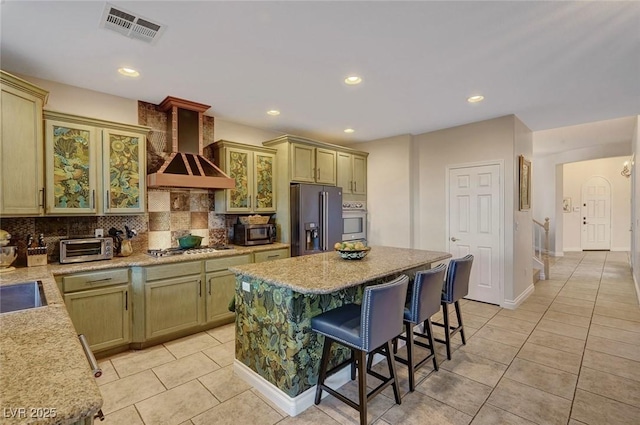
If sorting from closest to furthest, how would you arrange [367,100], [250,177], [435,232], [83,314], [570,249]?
[83,314], [367,100], [250,177], [435,232], [570,249]

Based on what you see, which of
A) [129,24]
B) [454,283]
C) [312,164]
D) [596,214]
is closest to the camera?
[129,24]

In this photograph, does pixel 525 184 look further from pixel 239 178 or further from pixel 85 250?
pixel 85 250

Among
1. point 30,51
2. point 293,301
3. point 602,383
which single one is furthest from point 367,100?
point 602,383

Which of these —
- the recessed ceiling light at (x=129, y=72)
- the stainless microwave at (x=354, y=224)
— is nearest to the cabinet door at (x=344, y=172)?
the stainless microwave at (x=354, y=224)

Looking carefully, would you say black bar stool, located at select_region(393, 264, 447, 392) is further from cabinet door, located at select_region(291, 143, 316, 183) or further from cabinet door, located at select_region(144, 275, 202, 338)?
cabinet door, located at select_region(291, 143, 316, 183)

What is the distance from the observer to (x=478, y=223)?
439 cm

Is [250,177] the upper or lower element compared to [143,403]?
upper

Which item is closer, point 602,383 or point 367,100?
point 602,383

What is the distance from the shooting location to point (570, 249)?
9.11 metres

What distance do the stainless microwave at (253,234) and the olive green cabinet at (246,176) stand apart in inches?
9.8

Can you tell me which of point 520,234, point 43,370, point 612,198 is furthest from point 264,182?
point 612,198

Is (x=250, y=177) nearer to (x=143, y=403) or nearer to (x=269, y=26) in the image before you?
(x=269, y=26)

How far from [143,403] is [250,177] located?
107 inches

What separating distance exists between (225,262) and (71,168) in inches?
68.2
